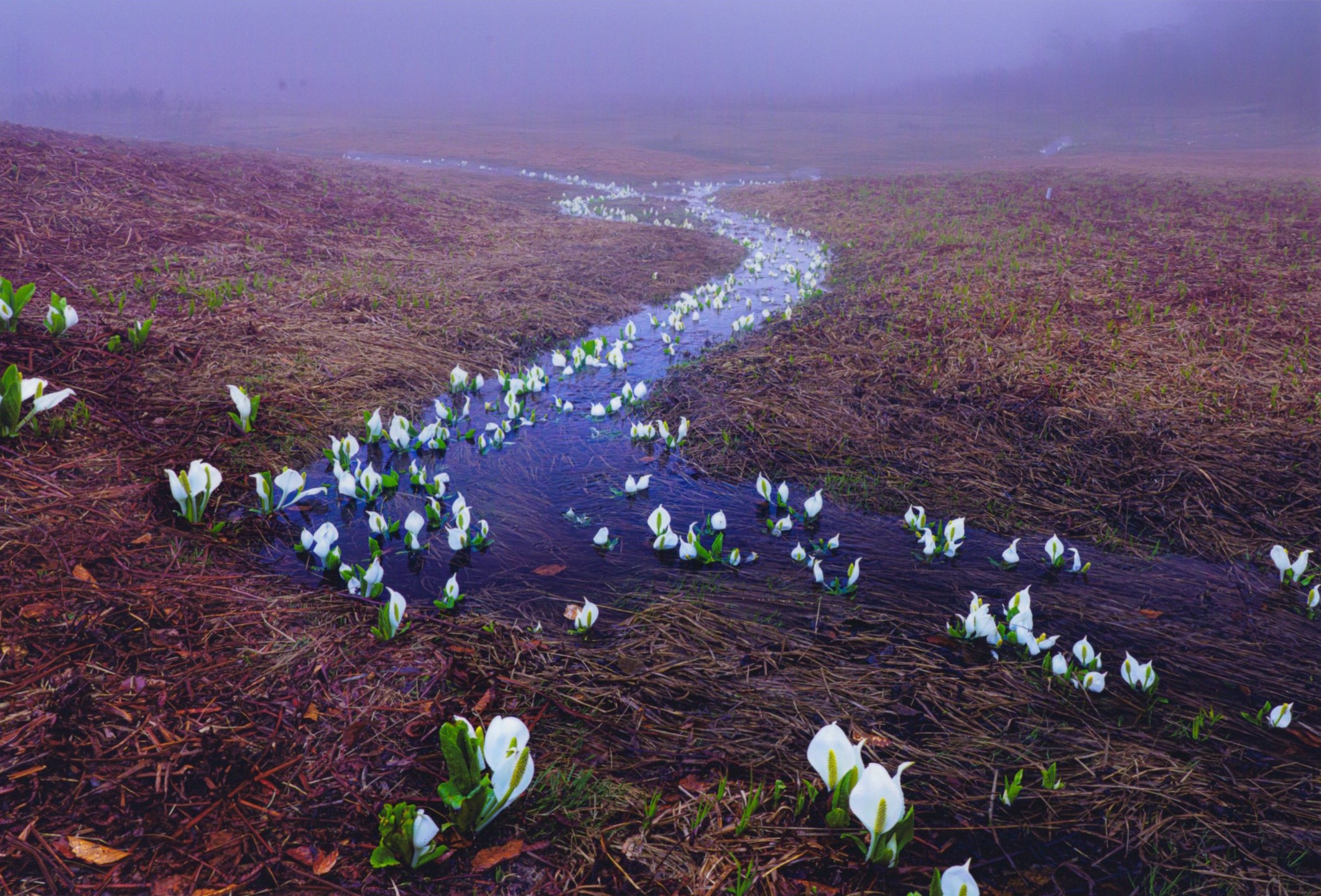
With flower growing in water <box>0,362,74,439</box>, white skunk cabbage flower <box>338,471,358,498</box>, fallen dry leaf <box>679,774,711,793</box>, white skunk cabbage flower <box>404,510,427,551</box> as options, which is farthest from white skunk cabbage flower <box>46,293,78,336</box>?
fallen dry leaf <box>679,774,711,793</box>

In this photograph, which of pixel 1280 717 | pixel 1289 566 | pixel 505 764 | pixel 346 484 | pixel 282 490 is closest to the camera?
pixel 505 764

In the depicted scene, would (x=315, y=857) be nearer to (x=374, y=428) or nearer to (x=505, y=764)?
(x=505, y=764)

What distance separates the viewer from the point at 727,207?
22.7 m

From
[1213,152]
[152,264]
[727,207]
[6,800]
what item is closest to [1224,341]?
[6,800]

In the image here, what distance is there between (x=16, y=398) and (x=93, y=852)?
2744mm

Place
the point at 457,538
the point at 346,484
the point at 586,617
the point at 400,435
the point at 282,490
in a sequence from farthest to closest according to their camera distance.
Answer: the point at 400,435 < the point at 346,484 < the point at 282,490 < the point at 457,538 < the point at 586,617

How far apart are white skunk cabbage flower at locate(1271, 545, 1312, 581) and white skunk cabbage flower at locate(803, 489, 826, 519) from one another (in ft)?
7.85

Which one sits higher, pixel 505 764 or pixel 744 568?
pixel 505 764

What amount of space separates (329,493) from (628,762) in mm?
2987

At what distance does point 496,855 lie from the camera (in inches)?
73.4

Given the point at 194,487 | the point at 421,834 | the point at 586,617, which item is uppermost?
the point at 194,487

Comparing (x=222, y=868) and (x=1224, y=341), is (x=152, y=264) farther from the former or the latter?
(x=1224, y=341)

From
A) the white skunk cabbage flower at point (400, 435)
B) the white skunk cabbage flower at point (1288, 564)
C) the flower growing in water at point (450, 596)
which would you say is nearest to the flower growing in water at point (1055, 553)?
the white skunk cabbage flower at point (1288, 564)

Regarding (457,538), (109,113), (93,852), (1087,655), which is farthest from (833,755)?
(109,113)
